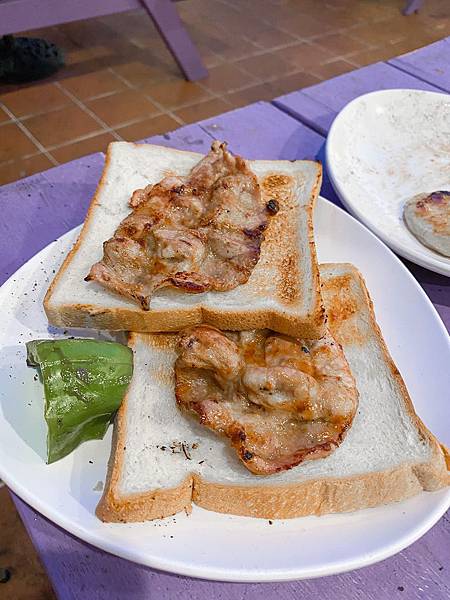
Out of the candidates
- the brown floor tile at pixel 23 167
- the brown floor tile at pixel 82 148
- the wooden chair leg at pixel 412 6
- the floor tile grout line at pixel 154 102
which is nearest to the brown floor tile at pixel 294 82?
the floor tile grout line at pixel 154 102

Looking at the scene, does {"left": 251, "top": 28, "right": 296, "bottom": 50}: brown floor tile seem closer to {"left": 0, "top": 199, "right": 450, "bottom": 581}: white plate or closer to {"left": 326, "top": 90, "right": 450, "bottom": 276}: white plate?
{"left": 326, "top": 90, "right": 450, "bottom": 276}: white plate

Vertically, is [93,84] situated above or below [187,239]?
below

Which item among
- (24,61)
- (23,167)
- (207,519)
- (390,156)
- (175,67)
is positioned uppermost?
(390,156)

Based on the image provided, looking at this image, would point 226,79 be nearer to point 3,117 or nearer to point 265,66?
point 265,66

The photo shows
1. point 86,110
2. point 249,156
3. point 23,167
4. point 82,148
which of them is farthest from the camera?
point 86,110

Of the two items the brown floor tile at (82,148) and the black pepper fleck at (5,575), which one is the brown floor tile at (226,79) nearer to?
the brown floor tile at (82,148)

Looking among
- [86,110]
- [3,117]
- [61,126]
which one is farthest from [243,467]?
[3,117]
